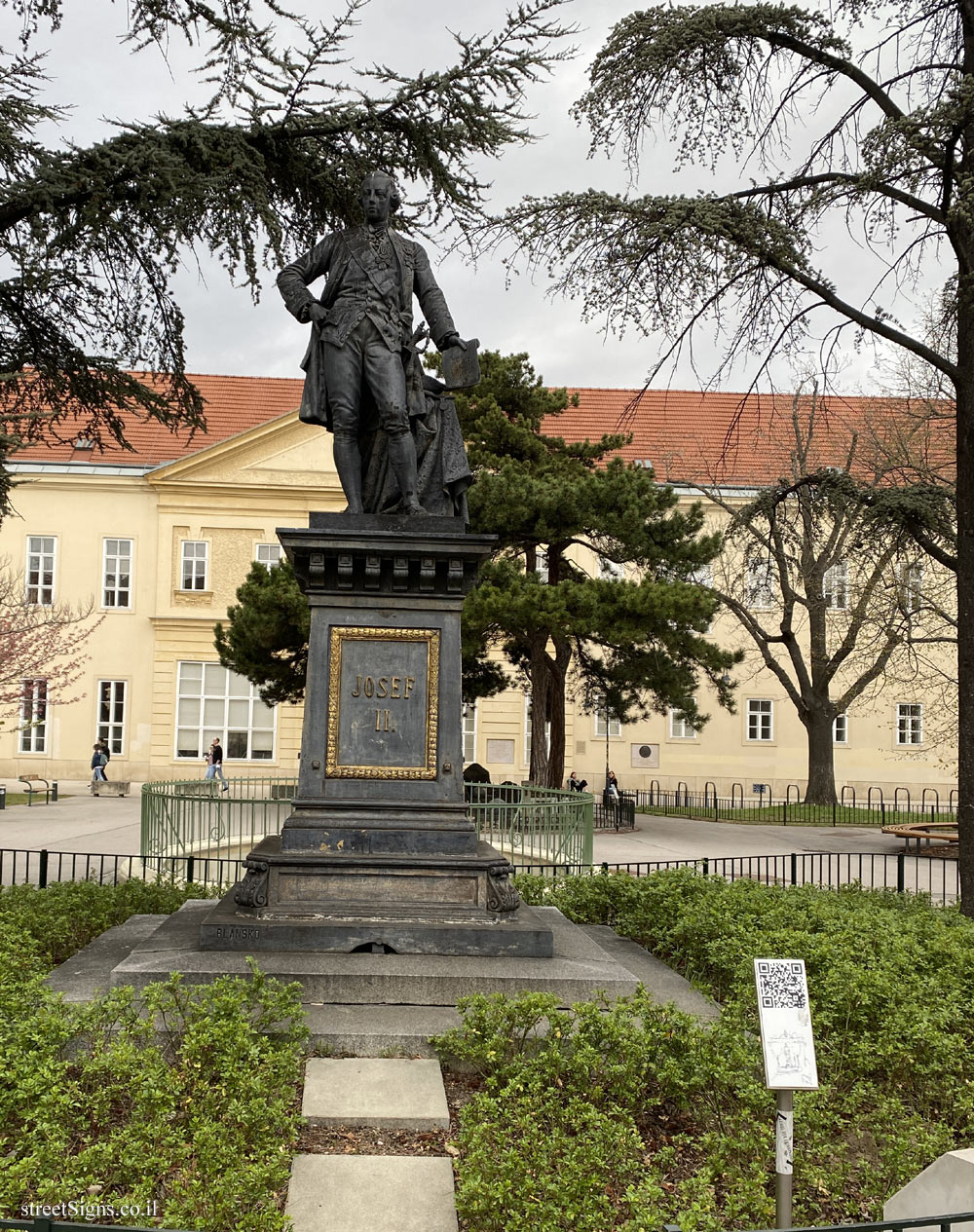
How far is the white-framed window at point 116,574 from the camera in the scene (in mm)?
39000

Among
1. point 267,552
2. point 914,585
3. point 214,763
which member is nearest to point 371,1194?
point 914,585

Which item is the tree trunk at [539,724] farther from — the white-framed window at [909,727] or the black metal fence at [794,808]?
the white-framed window at [909,727]

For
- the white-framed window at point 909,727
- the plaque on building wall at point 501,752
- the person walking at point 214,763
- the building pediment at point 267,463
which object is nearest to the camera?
the person walking at point 214,763

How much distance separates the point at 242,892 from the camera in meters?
6.96

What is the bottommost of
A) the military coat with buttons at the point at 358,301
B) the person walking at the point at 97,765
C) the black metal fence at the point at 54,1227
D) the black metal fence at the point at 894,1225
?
the person walking at the point at 97,765

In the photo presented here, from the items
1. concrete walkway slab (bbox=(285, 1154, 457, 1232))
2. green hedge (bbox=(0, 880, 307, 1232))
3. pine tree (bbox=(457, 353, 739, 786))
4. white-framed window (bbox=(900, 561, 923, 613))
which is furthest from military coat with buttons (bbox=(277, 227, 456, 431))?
pine tree (bbox=(457, 353, 739, 786))

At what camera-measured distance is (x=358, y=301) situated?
7973 millimetres

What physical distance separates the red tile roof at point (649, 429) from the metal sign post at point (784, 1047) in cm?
2889

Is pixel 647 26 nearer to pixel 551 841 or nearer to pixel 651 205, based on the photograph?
pixel 651 205

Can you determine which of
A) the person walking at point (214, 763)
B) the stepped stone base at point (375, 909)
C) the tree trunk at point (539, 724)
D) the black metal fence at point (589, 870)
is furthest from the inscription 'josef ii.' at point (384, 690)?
the person walking at point (214, 763)

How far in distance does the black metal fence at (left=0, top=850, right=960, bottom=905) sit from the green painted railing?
0.21 meters

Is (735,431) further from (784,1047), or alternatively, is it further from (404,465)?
(784,1047)

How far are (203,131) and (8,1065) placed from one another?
718 cm

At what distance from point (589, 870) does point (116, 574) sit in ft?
97.9
